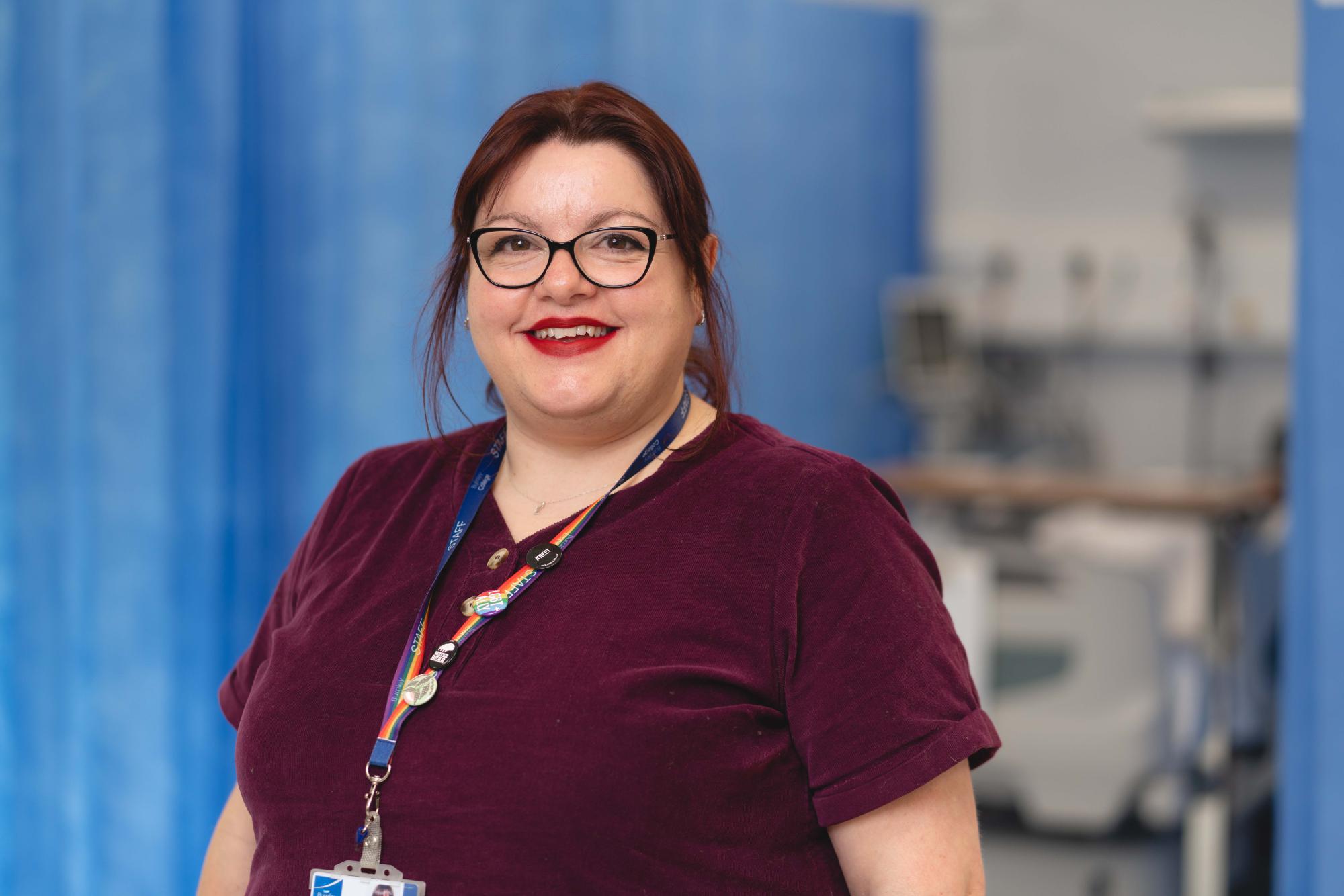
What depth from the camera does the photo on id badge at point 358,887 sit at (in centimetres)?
103

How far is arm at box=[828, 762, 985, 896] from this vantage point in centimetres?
101

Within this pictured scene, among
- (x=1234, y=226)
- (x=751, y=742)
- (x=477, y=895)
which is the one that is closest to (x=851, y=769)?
(x=751, y=742)

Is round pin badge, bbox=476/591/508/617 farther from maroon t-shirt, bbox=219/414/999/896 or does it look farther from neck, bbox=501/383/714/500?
neck, bbox=501/383/714/500

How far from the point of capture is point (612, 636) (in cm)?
105

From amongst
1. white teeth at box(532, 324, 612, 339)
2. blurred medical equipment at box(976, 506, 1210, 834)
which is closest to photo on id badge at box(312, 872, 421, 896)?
white teeth at box(532, 324, 612, 339)

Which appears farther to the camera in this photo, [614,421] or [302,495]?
[302,495]

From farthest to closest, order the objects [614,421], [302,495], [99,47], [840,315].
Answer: [840,315], [302,495], [99,47], [614,421]

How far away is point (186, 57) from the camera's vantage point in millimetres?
1915

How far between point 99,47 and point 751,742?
1.36 m

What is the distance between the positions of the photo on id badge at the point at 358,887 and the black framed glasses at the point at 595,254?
0.47 meters

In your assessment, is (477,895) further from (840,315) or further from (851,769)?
(840,315)

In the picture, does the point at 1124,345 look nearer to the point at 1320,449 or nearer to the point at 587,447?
the point at 1320,449

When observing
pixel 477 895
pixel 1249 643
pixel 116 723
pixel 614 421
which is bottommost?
pixel 1249 643

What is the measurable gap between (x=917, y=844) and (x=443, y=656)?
15.2 inches
